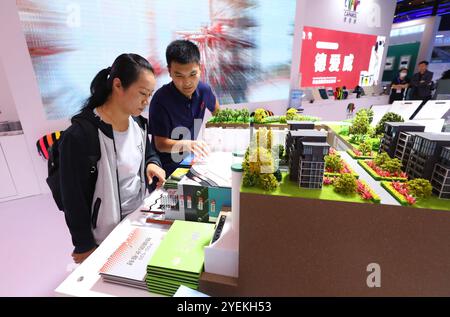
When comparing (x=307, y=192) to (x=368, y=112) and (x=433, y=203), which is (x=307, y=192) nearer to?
(x=433, y=203)

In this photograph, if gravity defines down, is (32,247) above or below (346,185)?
below

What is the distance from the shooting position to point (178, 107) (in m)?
1.85

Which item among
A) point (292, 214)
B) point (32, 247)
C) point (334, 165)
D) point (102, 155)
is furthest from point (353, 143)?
point (32, 247)

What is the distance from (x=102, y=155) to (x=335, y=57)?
16.6 ft

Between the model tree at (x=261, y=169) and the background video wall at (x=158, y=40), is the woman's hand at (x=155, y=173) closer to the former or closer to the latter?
the model tree at (x=261, y=169)

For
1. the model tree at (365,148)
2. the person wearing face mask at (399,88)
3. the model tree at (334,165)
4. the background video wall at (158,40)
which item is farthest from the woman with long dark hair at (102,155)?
the person wearing face mask at (399,88)

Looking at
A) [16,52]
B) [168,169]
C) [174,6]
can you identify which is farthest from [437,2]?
[16,52]

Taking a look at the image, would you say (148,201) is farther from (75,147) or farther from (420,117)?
(420,117)

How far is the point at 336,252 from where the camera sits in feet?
2.45

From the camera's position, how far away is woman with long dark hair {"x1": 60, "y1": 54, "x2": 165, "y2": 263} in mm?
1102

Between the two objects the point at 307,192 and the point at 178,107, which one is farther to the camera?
the point at 178,107

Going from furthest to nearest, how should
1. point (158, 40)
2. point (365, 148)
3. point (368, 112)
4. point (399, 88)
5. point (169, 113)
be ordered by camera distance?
point (399, 88)
point (158, 40)
point (169, 113)
point (368, 112)
point (365, 148)

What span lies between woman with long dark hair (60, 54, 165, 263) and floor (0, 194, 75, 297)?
2.19 feet

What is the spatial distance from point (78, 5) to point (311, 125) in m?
2.89
